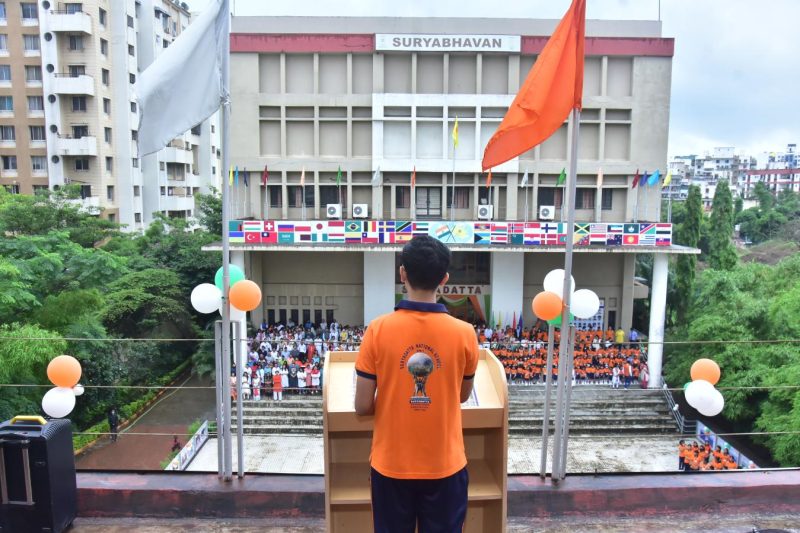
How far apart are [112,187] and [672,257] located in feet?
73.1

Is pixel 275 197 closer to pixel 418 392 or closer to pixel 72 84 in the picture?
pixel 72 84

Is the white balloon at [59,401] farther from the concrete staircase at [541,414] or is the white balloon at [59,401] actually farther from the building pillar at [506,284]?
the building pillar at [506,284]

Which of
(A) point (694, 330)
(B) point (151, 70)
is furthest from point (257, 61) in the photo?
(B) point (151, 70)

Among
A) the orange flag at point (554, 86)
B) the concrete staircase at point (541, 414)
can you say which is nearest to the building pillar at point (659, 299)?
the concrete staircase at point (541, 414)

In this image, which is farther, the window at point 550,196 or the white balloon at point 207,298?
the window at point 550,196

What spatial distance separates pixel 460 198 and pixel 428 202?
0.88m

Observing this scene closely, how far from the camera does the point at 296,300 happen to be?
1731cm

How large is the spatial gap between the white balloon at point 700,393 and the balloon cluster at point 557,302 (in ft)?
3.65

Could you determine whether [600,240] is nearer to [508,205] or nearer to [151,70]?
[508,205]

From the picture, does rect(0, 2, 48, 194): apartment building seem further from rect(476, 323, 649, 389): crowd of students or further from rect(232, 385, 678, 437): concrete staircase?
rect(476, 323, 649, 389): crowd of students

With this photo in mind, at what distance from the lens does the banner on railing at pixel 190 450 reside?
32.7ft

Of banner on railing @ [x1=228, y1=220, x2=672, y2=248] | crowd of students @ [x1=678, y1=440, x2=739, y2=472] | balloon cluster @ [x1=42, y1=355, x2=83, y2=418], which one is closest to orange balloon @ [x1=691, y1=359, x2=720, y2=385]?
balloon cluster @ [x1=42, y1=355, x2=83, y2=418]

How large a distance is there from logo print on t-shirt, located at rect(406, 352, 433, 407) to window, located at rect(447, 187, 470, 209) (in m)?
15.2

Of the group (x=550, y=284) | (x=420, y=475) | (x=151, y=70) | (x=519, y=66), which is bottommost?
(x=420, y=475)
